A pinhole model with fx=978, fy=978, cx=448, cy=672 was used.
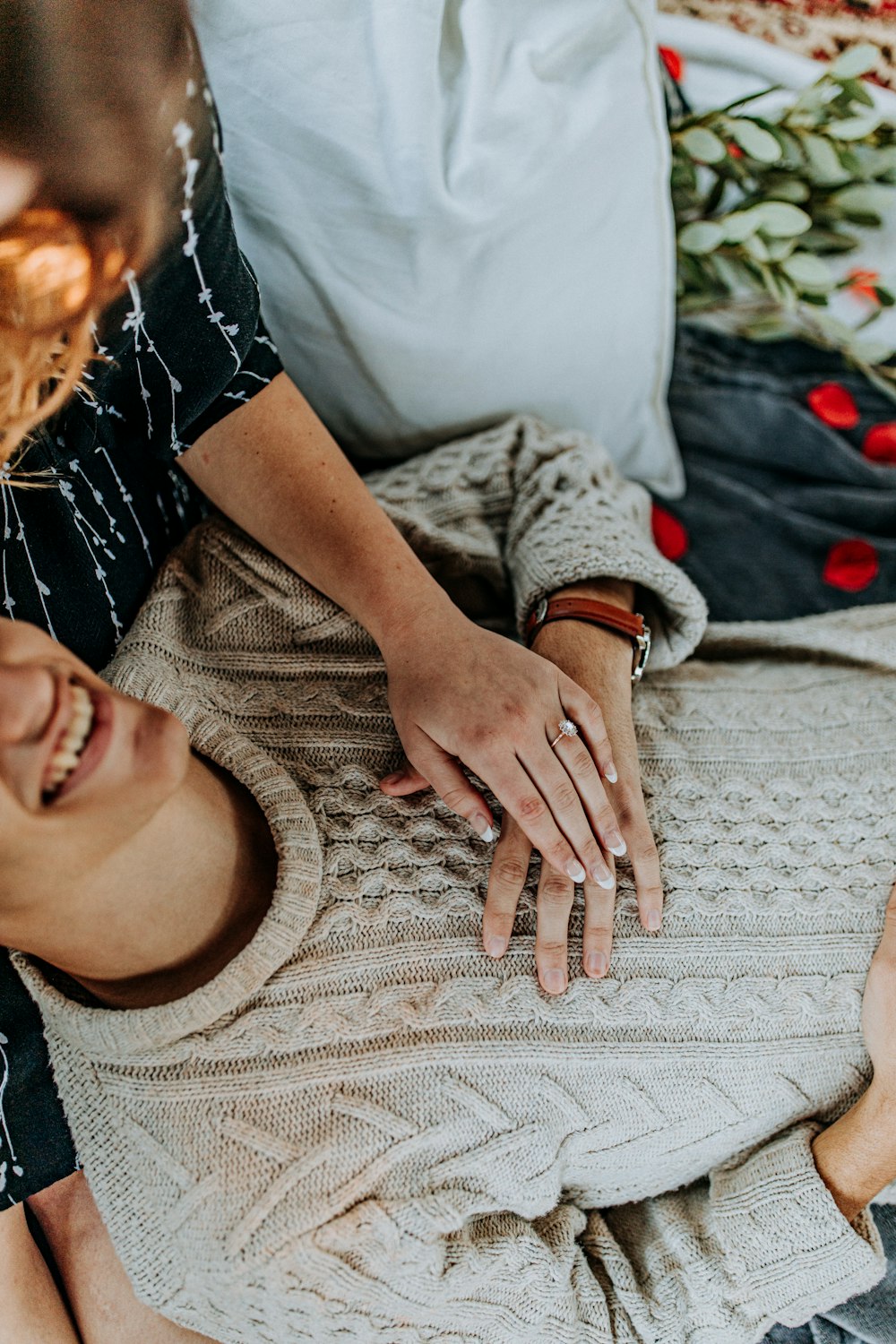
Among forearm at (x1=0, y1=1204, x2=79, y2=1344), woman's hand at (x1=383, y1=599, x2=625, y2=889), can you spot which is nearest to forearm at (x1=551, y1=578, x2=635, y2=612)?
woman's hand at (x1=383, y1=599, x2=625, y2=889)

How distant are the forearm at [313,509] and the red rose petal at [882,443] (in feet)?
2.76

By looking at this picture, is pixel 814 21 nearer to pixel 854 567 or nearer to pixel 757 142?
pixel 757 142

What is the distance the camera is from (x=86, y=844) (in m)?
0.72

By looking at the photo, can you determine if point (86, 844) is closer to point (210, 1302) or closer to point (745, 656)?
point (210, 1302)

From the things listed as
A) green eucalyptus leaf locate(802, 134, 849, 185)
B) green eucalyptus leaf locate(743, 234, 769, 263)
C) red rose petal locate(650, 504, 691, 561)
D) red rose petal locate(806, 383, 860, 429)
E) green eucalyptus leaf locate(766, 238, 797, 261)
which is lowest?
red rose petal locate(650, 504, 691, 561)

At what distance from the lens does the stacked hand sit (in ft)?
3.08

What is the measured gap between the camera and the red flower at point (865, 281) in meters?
1.46

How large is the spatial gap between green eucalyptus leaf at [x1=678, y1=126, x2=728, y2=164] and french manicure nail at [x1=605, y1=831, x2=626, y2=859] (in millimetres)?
974

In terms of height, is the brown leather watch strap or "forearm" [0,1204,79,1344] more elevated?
the brown leather watch strap

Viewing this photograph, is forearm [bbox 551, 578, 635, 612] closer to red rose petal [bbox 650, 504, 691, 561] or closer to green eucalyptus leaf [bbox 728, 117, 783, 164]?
red rose petal [bbox 650, 504, 691, 561]

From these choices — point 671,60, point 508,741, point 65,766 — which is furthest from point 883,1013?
point 671,60

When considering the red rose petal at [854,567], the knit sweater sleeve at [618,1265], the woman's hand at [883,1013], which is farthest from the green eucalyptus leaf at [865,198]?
the knit sweater sleeve at [618,1265]

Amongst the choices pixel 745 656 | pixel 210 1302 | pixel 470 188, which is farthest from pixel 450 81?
pixel 210 1302

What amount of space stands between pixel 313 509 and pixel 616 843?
0.46 metres
